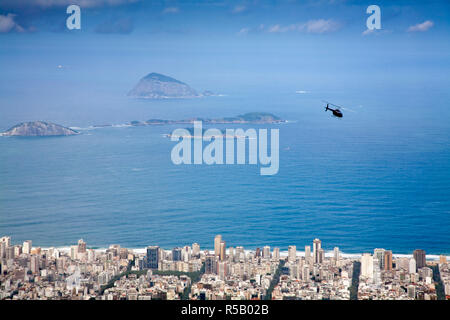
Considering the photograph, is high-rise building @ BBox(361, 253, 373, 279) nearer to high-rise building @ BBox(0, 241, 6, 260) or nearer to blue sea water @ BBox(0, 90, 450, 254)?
blue sea water @ BBox(0, 90, 450, 254)

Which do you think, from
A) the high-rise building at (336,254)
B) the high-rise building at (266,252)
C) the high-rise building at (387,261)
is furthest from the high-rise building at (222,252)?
the high-rise building at (387,261)

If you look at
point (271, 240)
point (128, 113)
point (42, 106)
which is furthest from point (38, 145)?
point (271, 240)

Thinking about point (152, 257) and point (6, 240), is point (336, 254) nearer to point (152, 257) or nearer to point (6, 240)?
point (152, 257)

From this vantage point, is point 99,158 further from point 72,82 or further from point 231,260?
point 231,260

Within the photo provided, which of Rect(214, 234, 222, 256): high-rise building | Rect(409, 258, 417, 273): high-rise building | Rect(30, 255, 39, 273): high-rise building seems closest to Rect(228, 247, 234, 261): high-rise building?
Rect(214, 234, 222, 256): high-rise building

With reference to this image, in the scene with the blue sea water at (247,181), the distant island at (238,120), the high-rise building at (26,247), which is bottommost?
the high-rise building at (26,247)

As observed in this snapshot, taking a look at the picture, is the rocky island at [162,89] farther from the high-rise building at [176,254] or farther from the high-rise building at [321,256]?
the high-rise building at [321,256]
